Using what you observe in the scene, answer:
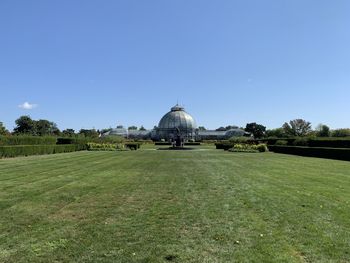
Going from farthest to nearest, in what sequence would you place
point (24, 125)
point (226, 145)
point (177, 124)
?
point (177, 124) < point (24, 125) < point (226, 145)

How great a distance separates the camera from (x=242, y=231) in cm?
662

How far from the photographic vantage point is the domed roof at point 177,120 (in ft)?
496

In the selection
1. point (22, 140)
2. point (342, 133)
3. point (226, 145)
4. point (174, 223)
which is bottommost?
point (174, 223)

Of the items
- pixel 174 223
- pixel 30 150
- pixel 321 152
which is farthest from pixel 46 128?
pixel 174 223

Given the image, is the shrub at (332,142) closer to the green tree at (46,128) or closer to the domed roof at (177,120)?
the green tree at (46,128)

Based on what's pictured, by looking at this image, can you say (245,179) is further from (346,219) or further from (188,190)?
(346,219)

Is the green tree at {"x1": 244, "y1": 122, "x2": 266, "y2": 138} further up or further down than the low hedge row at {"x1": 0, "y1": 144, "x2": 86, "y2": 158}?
further up

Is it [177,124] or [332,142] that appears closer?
[332,142]

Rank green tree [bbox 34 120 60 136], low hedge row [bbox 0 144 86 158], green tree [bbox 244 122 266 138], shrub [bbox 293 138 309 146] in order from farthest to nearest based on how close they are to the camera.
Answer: green tree [bbox 244 122 266 138] < green tree [bbox 34 120 60 136] < shrub [bbox 293 138 309 146] < low hedge row [bbox 0 144 86 158]

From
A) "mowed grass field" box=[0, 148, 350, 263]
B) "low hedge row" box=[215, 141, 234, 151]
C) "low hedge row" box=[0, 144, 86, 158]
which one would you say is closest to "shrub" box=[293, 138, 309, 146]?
"low hedge row" box=[215, 141, 234, 151]

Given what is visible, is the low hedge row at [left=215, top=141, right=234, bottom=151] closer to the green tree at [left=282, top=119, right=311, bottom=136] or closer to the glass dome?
the green tree at [left=282, top=119, right=311, bottom=136]

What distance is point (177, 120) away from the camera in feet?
497

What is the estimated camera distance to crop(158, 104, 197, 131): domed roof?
151125 millimetres

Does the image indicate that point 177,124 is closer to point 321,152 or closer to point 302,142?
point 302,142
